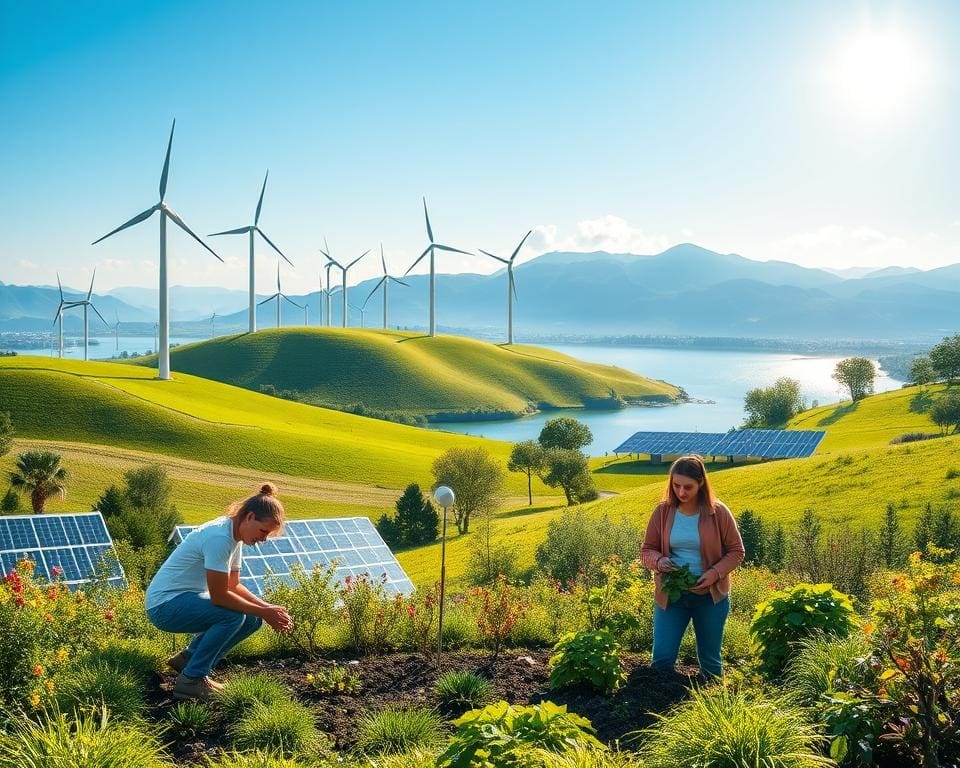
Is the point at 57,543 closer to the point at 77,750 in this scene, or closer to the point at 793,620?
the point at 77,750

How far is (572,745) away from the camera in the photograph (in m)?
5.31

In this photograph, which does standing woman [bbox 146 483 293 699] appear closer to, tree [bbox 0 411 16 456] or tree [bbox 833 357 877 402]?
tree [bbox 0 411 16 456]

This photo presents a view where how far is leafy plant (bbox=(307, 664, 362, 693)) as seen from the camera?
26.1 feet

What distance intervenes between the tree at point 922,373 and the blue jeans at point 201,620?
110 metres

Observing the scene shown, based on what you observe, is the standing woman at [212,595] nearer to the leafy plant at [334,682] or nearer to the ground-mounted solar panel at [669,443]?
the leafy plant at [334,682]

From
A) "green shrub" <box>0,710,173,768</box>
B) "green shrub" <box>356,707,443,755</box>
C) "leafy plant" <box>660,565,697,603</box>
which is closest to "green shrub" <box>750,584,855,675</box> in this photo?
"leafy plant" <box>660,565,697,603</box>

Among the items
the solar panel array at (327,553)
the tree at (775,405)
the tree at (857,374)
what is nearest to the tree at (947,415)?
the tree at (775,405)

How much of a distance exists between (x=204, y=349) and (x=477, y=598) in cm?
17806

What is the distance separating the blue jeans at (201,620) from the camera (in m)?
7.45

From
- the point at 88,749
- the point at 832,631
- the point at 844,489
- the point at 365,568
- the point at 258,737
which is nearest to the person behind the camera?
the point at 88,749

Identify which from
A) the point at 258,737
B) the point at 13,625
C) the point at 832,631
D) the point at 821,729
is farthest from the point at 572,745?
the point at 13,625

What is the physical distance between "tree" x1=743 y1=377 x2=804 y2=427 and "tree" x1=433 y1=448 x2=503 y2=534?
64042 mm

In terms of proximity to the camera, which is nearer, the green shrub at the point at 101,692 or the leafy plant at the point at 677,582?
the green shrub at the point at 101,692

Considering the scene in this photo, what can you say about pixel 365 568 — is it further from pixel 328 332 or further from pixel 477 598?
pixel 328 332
